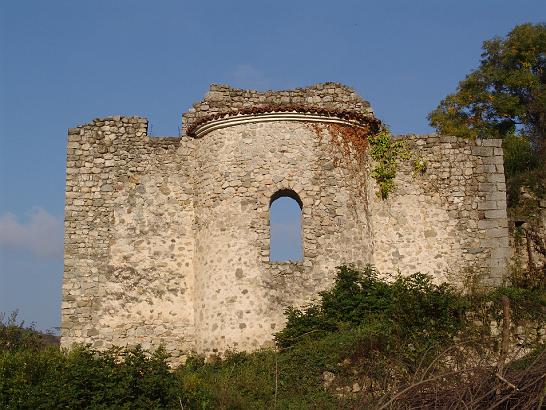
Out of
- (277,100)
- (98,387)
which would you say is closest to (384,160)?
(277,100)

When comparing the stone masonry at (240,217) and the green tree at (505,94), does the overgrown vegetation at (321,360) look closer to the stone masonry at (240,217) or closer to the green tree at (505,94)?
the stone masonry at (240,217)

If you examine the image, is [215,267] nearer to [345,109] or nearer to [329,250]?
[329,250]

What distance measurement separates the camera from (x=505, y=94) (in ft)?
93.0

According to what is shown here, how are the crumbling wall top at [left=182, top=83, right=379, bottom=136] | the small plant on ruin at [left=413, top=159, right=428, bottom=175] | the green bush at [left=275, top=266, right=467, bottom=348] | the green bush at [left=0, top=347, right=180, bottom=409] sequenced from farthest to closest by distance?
1. the small plant on ruin at [left=413, top=159, right=428, bottom=175]
2. the crumbling wall top at [left=182, top=83, right=379, bottom=136]
3. the green bush at [left=275, top=266, right=467, bottom=348]
4. the green bush at [left=0, top=347, right=180, bottom=409]

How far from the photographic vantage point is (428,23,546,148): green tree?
1080 inches

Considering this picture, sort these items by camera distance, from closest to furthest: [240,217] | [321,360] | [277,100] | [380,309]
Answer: [321,360], [380,309], [240,217], [277,100]

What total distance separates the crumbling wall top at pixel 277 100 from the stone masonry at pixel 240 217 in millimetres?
30

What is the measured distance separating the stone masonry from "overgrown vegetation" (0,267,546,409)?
790mm

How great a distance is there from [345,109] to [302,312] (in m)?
5.21

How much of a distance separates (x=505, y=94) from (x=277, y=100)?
12.9m

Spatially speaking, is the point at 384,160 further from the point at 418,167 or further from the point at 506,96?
the point at 506,96

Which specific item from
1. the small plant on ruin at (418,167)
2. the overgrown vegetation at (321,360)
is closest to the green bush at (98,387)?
the overgrown vegetation at (321,360)

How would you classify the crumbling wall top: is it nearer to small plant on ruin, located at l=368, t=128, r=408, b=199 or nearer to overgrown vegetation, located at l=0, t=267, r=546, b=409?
small plant on ruin, located at l=368, t=128, r=408, b=199

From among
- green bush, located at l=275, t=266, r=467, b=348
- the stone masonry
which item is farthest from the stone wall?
green bush, located at l=275, t=266, r=467, b=348
